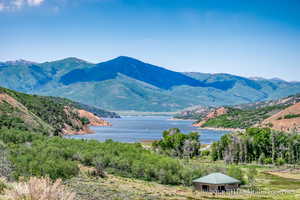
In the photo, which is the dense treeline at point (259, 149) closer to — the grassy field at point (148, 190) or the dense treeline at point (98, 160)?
the dense treeline at point (98, 160)

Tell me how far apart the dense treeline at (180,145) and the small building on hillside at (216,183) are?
48046mm

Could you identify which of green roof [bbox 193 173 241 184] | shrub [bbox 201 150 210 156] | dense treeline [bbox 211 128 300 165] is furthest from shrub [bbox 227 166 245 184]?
shrub [bbox 201 150 210 156]

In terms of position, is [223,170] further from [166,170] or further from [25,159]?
[25,159]

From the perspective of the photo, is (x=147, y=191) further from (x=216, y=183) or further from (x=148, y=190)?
(x=216, y=183)

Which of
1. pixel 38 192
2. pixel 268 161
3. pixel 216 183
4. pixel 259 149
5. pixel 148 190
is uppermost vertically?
pixel 38 192


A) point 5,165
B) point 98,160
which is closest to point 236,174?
point 98,160

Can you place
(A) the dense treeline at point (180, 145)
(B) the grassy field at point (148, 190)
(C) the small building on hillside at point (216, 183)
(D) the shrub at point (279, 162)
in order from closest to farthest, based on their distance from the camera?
(B) the grassy field at point (148, 190) < (C) the small building on hillside at point (216, 183) < (D) the shrub at point (279, 162) < (A) the dense treeline at point (180, 145)

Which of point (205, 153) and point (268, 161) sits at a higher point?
point (205, 153)

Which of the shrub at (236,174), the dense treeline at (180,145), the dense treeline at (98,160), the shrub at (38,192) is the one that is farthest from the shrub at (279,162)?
the shrub at (38,192)

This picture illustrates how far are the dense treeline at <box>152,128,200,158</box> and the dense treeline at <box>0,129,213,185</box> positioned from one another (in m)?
31.0

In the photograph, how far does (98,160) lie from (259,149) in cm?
5611

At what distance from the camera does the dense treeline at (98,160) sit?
70369mm

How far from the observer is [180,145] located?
128000mm

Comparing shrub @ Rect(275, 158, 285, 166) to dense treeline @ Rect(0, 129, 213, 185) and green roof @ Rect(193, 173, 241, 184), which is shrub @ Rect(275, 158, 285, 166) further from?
green roof @ Rect(193, 173, 241, 184)
